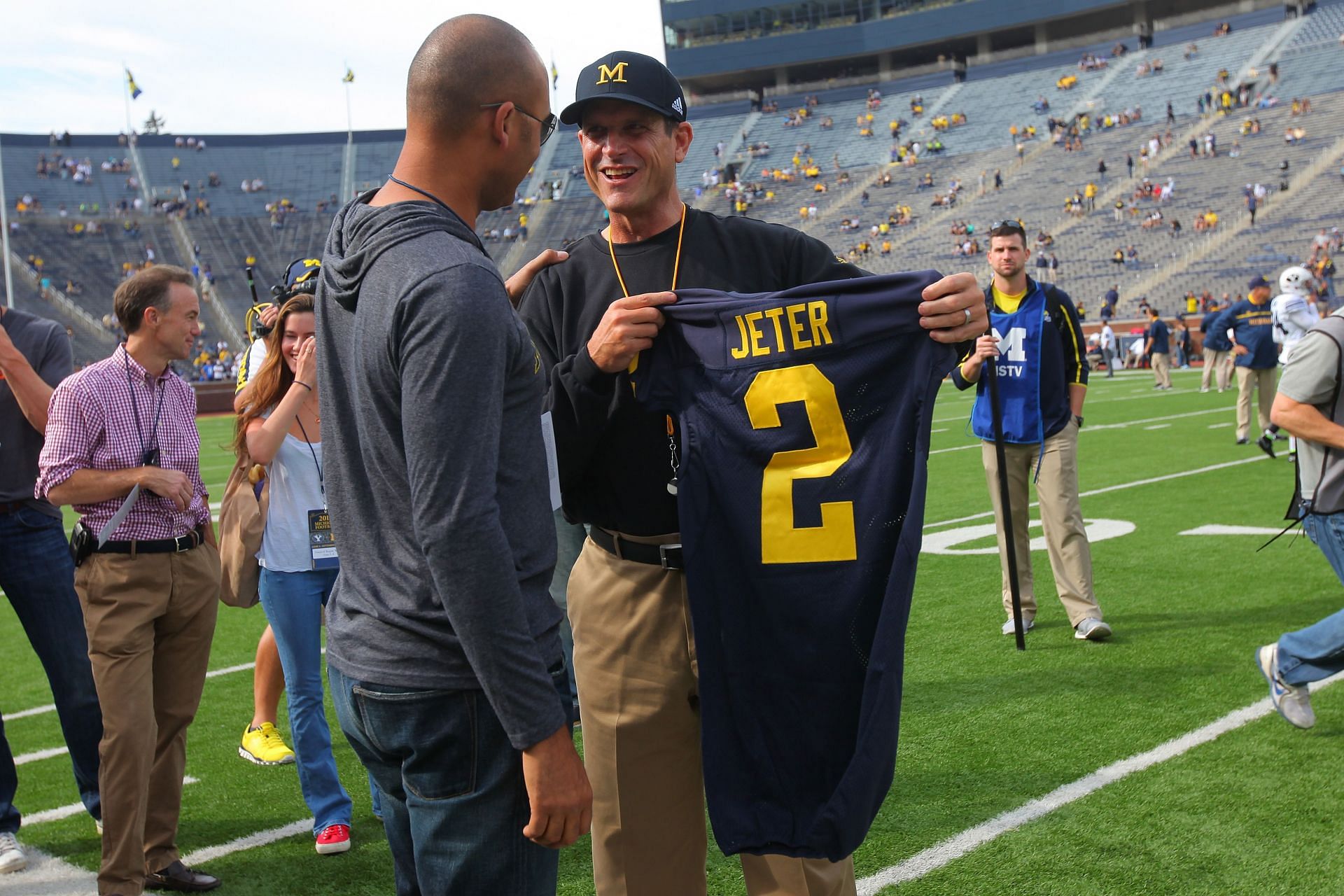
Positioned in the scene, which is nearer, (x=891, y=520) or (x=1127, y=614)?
(x=891, y=520)

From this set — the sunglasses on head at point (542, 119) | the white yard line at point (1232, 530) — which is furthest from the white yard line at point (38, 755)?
the white yard line at point (1232, 530)

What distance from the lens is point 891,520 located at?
2.65 metres

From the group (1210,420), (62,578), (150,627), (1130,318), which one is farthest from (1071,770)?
(1130,318)

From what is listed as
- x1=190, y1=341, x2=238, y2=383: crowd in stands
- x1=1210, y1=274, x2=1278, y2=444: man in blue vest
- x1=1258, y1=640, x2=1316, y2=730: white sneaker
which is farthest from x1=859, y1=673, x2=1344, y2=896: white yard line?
x1=190, y1=341, x2=238, y2=383: crowd in stands

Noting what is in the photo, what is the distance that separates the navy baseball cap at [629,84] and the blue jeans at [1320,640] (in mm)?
3048

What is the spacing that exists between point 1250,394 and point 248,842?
14.1 metres

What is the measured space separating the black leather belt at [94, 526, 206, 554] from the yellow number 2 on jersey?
2347 mm

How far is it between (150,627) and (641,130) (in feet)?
7.95

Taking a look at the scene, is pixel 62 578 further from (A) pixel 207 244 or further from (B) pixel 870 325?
(A) pixel 207 244

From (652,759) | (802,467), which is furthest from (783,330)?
(652,759)

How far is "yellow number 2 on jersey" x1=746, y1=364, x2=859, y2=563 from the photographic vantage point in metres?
2.70

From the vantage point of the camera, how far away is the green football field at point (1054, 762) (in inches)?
153

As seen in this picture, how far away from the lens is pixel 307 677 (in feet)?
15.1

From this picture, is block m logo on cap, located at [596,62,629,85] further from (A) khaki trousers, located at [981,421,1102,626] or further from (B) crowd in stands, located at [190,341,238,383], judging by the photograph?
(B) crowd in stands, located at [190,341,238,383]
